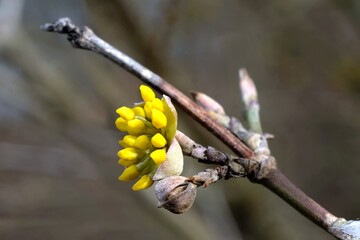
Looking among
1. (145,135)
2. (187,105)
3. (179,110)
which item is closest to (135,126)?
(145,135)

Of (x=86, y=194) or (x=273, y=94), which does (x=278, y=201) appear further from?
(x=86, y=194)

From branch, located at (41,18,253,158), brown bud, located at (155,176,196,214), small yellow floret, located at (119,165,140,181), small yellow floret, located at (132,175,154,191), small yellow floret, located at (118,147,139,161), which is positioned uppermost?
branch, located at (41,18,253,158)

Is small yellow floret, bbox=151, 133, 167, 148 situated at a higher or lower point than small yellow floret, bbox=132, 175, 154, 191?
higher

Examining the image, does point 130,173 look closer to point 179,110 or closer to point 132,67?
point 132,67

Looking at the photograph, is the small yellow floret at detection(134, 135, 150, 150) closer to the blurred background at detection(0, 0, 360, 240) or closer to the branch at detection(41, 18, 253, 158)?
the branch at detection(41, 18, 253, 158)

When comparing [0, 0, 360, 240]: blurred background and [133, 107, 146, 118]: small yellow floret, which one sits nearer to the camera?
[133, 107, 146, 118]: small yellow floret

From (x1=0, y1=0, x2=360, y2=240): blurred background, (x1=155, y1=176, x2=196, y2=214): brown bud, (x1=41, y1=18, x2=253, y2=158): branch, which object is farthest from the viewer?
(x1=0, y1=0, x2=360, y2=240): blurred background

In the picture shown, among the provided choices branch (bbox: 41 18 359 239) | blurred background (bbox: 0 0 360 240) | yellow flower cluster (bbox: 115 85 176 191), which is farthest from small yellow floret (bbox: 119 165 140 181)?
blurred background (bbox: 0 0 360 240)
